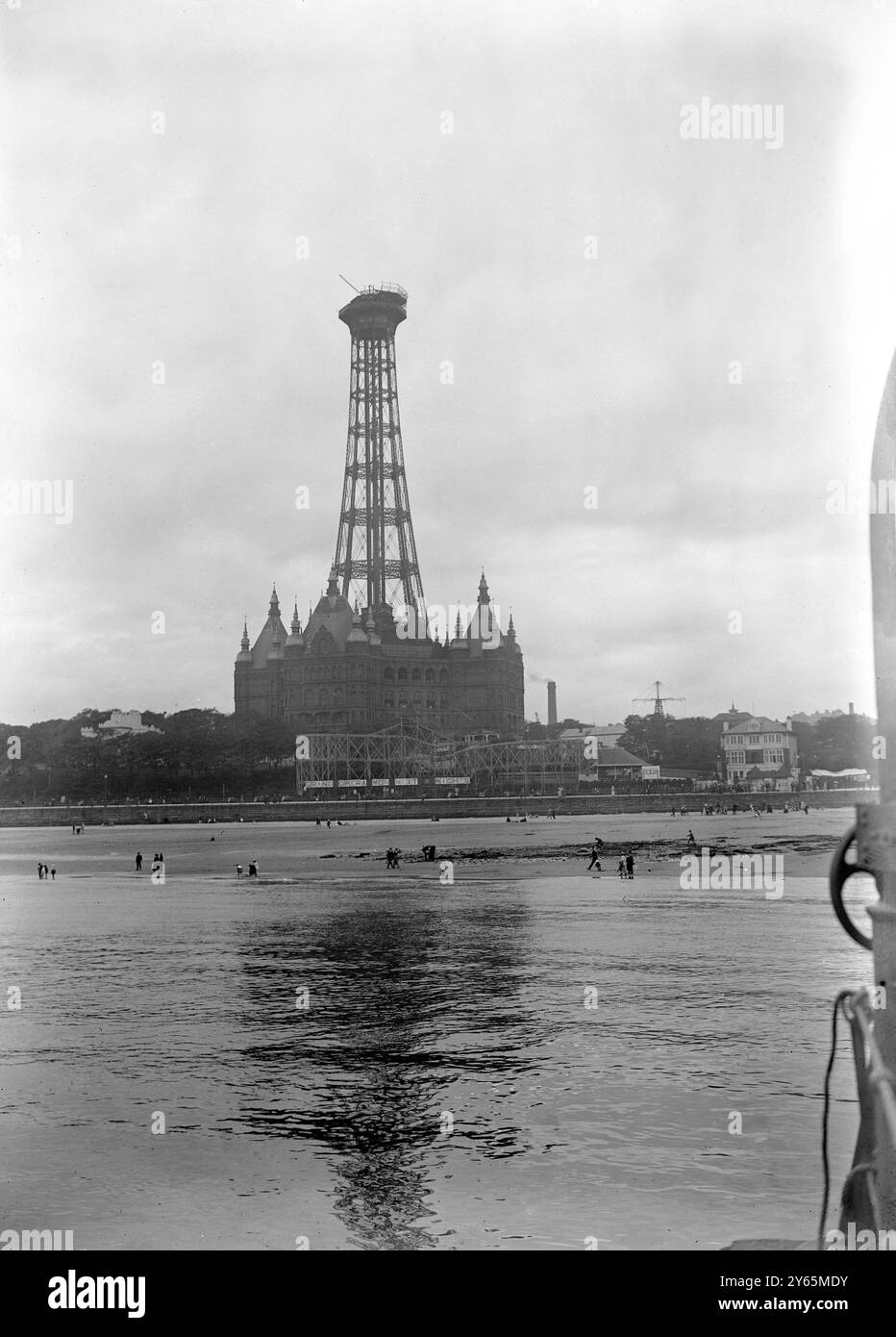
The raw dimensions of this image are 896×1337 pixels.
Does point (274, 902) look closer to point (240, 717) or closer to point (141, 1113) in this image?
point (141, 1113)

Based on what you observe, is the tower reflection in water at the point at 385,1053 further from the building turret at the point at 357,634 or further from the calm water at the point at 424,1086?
the building turret at the point at 357,634

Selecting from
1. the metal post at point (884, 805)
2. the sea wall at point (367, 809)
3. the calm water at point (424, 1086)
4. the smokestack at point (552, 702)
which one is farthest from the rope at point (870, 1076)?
the smokestack at point (552, 702)

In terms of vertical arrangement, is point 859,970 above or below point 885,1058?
below

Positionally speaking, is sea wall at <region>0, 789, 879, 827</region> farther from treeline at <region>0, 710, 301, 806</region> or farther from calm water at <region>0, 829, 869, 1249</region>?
calm water at <region>0, 829, 869, 1249</region>

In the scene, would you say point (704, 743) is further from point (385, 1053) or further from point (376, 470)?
point (385, 1053)

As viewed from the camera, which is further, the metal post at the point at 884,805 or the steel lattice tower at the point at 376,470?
the steel lattice tower at the point at 376,470

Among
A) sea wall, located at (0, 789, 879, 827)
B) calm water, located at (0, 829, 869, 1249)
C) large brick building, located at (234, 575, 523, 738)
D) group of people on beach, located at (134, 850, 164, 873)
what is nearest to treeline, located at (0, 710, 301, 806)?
sea wall, located at (0, 789, 879, 827)
